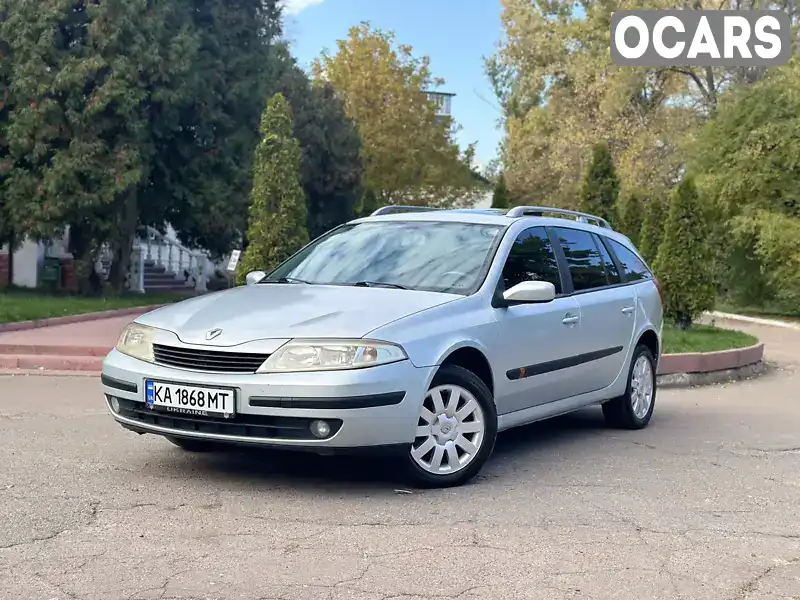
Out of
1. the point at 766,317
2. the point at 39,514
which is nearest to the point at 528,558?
the point at 39,514

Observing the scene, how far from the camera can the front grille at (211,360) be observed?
5.59 metres

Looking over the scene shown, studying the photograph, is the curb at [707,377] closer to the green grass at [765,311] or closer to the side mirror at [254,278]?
the side mirror at [254,278]

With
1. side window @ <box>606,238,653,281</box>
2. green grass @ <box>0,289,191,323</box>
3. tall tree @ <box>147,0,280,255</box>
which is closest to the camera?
side window @ <box>606,238,653,281</box>

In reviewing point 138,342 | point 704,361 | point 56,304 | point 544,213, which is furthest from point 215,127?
point 138,342

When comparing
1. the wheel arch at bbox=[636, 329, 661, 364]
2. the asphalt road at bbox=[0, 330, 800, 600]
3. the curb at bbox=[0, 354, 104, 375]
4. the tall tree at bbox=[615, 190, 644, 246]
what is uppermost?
the tall tree at bbox=[615, 190, 644, 246]

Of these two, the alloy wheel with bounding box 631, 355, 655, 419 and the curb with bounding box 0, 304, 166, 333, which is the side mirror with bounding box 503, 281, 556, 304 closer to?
the alloy wheel with bounding box 631, 355, 655, 419

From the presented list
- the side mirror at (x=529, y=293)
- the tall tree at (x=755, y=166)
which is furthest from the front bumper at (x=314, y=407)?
the tall tree at (x=755, y=166)

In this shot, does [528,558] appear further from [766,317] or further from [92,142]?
A: [766,317]

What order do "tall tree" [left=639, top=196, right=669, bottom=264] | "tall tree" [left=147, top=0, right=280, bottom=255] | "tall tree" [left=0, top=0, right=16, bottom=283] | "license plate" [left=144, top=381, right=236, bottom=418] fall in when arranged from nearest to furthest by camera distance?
"license plate" [left=144, top=381, right=236, bottom=418] → "tall tree" [left=639, top=196, right=669, bottom=264] → "tall tree" [left=0, top=0, right=16, bottom=283] → "tall tree" [left=147, top=0, right=280, bottom=255]

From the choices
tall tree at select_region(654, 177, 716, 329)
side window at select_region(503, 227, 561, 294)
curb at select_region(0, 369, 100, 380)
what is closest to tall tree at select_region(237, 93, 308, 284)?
curb at select_region(0, 369, 100, 380)

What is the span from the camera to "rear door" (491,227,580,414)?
21.3ft

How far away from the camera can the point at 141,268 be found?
28.0m

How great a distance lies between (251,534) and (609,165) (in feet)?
56.9

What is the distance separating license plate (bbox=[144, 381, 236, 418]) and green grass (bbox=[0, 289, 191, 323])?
10897 mm
